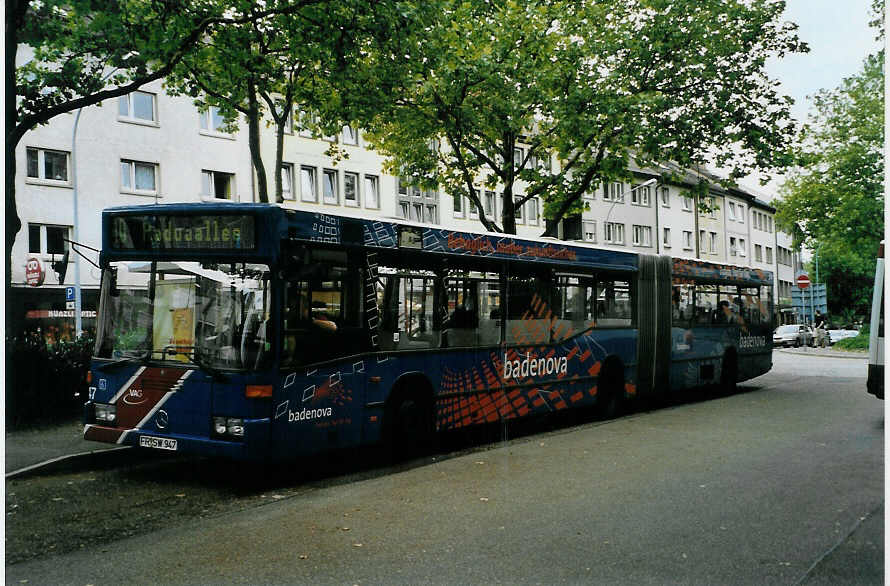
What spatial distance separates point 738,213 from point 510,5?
2211 inches

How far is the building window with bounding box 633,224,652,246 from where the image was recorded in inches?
2522

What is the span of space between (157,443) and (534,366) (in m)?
5.70

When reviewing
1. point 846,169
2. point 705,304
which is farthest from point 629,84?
point 705,304

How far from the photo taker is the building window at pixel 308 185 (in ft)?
134

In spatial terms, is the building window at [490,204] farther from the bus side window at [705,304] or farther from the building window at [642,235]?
the bus side window at [705,304]

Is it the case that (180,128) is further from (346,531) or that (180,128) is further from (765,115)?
(346,531)

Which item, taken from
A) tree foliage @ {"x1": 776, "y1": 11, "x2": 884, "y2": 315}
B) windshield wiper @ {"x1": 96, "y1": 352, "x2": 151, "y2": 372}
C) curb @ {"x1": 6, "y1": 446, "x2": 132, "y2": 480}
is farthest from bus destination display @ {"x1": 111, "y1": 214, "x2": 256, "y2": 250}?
tree foliage @ {"x1": 776, "y1": 11, "x2": 884, "y2": 315}

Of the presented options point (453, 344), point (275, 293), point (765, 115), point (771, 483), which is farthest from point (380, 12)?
point (765, 115)

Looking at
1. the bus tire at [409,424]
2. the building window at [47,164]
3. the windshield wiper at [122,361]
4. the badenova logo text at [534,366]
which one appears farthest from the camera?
the building window at [47,164]

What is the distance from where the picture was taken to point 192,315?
871 centimetres

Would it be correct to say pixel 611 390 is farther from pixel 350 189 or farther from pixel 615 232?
pixel 615 232

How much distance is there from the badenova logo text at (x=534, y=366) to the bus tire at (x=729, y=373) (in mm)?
6870

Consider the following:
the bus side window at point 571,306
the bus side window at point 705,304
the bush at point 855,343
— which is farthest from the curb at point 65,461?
the bush at point 855,343

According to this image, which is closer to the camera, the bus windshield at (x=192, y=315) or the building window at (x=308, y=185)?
the bus windshield at (x=192, y=315)
